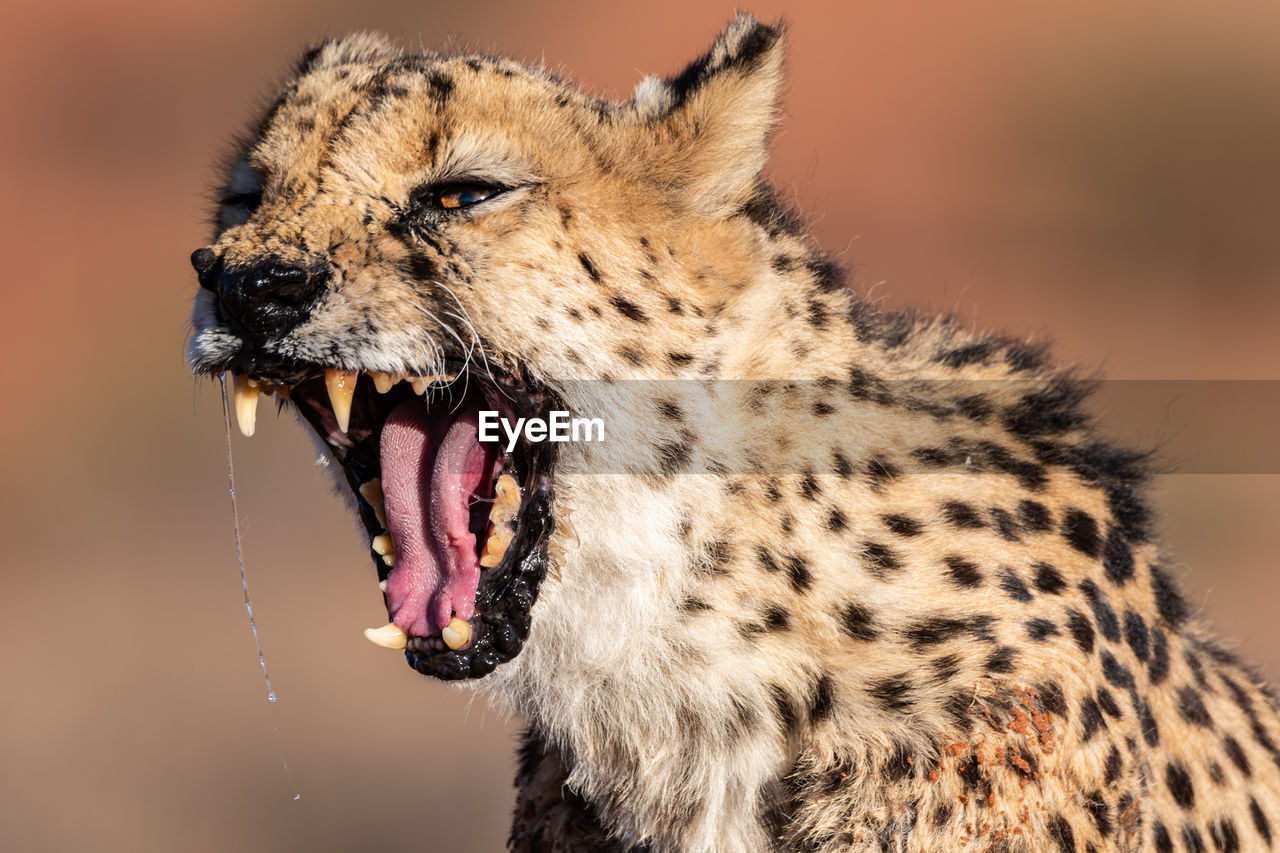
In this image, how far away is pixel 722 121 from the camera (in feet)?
8.91

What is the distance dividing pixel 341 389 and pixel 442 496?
0.29 metres

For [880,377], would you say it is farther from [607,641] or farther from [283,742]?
[283,742]

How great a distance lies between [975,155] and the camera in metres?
12.9

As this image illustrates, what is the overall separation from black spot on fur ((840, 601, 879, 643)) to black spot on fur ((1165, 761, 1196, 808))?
655 millimetres

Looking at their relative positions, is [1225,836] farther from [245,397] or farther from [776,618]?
[245,397]

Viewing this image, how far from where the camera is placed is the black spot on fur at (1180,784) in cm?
264

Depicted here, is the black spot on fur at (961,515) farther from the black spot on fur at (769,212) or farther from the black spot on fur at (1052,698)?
the black spot on fur at (769,212)

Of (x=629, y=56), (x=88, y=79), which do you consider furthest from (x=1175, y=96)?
(x=88, y=79)

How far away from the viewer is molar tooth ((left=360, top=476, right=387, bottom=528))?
2.73 metres

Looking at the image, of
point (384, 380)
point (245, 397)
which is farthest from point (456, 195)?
point (245, 397)

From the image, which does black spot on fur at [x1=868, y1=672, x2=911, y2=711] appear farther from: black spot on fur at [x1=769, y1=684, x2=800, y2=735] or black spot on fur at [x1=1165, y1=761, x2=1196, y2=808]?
black spot on fur at [x1=1165, y1=761, x2=1196, y2=808]

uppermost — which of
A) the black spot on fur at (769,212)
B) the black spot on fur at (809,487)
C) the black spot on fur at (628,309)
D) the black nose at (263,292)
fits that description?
the black spot on fur at (769,212)

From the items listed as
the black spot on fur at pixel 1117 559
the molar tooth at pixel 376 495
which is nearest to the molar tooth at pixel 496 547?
the molar tooth at pixel 376 495

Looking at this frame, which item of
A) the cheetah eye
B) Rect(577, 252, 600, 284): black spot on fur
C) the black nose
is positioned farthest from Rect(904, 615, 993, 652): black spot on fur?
the black nose
